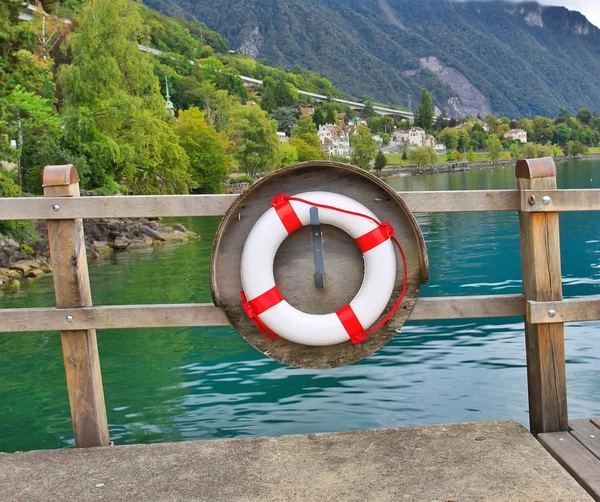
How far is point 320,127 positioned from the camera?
12581 centimetres

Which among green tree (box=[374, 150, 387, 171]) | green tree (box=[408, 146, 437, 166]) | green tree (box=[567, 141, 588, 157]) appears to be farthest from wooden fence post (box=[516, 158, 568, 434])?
green tree (box=[567, 141, 588, 157])

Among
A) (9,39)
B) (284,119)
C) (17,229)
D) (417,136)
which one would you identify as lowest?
(17,229)

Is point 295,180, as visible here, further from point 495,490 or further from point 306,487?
point 495,490

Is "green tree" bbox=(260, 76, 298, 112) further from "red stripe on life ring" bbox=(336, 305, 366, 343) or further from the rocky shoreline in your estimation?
"red stripe on life ring" bbox=(336, 305, 366, 343)

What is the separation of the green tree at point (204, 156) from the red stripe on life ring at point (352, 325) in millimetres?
38662

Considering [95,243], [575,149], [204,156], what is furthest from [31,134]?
[575,149]

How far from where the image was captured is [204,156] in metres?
43.1

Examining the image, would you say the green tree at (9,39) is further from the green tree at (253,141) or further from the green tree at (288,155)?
the green tree at (288,155)

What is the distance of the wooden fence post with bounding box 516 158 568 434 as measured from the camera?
2822 millimetres

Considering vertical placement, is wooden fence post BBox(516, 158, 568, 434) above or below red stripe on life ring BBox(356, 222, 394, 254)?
below

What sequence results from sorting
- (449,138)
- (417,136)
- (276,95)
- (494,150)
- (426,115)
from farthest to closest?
(426,115) < (417,136) < (449,138) < (494,150) < (276,95)

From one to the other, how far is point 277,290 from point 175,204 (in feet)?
1.66

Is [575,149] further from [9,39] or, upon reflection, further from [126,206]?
[126,206]

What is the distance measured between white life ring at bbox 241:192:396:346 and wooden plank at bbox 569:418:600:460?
853 millimetres
